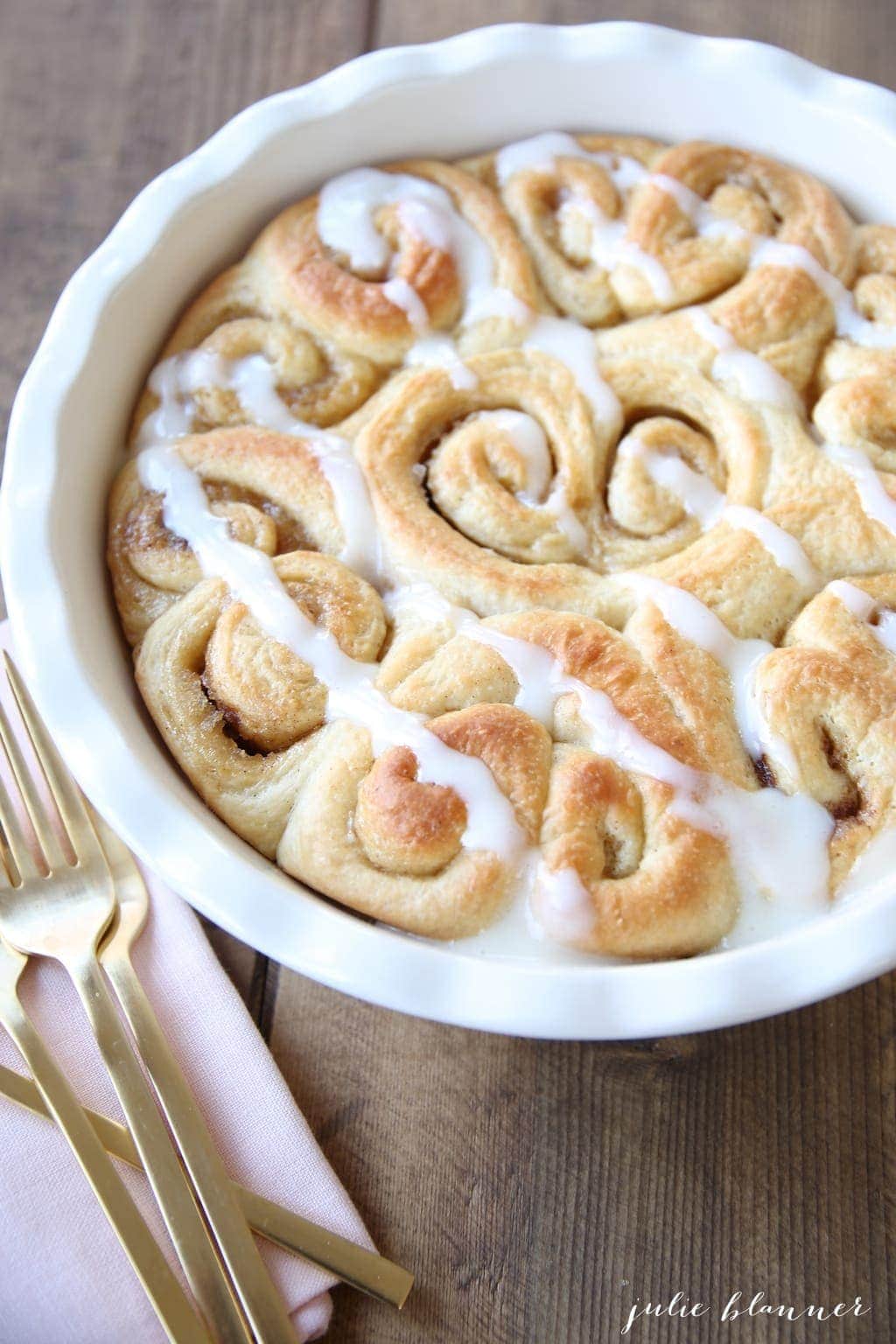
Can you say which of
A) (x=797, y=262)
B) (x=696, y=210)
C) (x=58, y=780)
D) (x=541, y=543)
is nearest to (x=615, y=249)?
(x=696, y=210)

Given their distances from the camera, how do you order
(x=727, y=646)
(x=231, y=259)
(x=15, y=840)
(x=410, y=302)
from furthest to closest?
(x=231, y=259) < (x=410, y=302) < (x=15, y=840) < (x=727, y=646)

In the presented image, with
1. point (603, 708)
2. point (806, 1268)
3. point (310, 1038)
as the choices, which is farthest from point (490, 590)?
point (806, 1268)

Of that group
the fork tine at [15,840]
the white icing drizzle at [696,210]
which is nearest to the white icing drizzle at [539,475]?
the white icing drizzle at [696,210]

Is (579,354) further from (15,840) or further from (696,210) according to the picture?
(15,840)

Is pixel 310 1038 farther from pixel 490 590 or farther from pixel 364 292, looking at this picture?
pixel 364 292

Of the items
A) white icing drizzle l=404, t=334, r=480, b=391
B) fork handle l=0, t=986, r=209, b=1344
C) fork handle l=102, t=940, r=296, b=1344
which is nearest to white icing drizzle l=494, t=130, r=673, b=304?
white icing drizzle l=404, t=334, r=480, b=391

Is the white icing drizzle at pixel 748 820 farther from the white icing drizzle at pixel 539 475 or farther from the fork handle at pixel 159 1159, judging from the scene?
the fork handle at pixel 159 1159

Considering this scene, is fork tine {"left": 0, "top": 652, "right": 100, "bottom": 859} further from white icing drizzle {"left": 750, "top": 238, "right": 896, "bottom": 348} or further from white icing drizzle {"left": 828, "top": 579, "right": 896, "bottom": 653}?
white icing drizzle {"left": 750, "top": 238, "right": 896, "bottom": 348}
